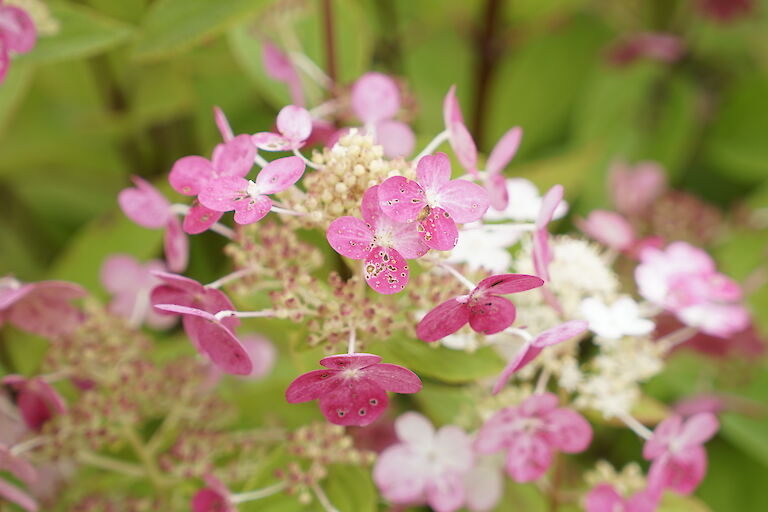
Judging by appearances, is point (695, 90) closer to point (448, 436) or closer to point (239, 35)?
point (239, 35)

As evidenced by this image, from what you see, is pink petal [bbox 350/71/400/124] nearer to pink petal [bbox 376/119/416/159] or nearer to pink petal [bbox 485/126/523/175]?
pink petal [bbox 376/119/416/159]

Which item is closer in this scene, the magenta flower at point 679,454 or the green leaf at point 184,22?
the magenta flower at point 679,454

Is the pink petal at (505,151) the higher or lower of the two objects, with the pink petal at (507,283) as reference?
higher

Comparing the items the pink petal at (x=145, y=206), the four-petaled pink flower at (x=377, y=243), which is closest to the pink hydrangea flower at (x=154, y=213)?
the pink petal at (x=145, y=206)

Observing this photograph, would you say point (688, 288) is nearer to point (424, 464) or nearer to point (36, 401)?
point (424, 464)

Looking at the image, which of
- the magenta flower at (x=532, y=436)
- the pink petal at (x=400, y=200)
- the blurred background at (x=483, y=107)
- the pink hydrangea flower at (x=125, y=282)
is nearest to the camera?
the pink petal at (x=400, y=200)

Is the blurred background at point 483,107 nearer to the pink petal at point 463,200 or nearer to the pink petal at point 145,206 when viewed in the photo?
the pink petal at point 145,206

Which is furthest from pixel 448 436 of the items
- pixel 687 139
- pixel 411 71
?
pixel 687 139
